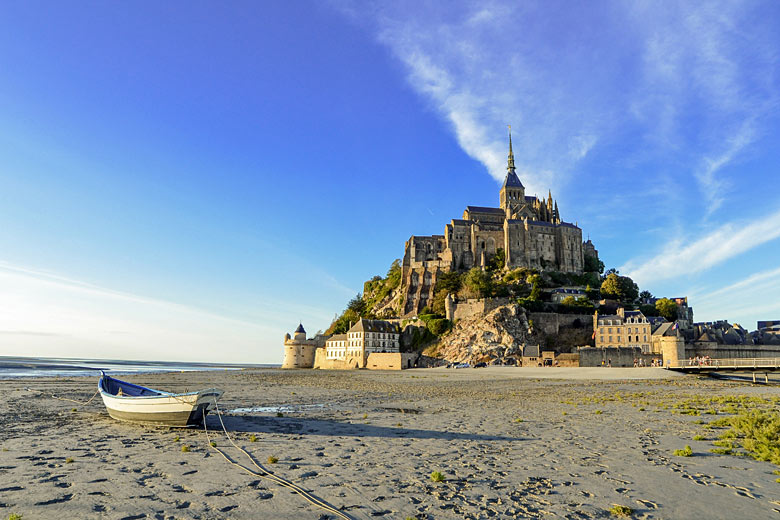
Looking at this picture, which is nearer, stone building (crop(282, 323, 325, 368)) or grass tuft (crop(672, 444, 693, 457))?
grass tuft (crop(672, 444, 693, 457))

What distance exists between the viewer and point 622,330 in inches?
2803

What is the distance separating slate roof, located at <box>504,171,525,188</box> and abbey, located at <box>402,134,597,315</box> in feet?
46.7

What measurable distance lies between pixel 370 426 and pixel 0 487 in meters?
9.69

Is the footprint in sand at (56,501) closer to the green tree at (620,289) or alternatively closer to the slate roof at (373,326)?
the slate roof at (373,326)

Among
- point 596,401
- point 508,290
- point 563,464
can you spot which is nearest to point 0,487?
point 563,464

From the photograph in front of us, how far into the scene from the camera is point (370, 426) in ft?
51.9

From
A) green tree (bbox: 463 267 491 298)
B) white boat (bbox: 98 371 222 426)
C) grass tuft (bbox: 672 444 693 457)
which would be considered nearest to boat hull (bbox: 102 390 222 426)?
white boat (bbox: 98 371 222 426)

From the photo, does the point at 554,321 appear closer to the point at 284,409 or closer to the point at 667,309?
the point at 667,309

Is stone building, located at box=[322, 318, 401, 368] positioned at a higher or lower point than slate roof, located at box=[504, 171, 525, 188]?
lower

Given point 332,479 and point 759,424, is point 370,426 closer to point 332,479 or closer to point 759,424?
point 332,479

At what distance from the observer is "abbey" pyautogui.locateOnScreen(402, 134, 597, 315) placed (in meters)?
98.3

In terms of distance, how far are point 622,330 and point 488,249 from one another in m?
36.4

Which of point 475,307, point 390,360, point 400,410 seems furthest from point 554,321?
point 400,410

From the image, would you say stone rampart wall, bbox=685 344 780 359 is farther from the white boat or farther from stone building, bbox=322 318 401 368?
the white boat
